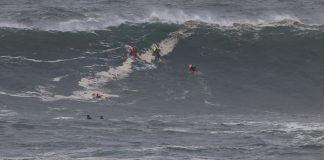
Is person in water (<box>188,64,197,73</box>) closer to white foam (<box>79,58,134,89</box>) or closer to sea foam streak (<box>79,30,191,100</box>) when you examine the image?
sea foam streak (<box>79,30,191,100</box>)

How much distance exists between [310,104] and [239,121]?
23.6ft

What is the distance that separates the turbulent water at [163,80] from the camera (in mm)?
25859

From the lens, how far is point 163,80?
39.7m

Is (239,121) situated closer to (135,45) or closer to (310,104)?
(310,104)

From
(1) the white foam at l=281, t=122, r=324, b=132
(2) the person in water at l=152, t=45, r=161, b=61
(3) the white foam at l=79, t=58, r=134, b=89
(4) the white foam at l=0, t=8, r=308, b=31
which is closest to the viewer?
(1) the white foam at l=281, t=122, r=324, b=132

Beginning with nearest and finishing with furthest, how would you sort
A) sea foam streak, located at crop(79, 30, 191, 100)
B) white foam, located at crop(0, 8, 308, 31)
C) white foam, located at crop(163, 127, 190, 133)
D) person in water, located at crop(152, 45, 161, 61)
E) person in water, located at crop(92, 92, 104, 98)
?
white foam, located at crop(163, 127, 190, 133)
person in water, located at crop(92, 92, 104, 98)
sea foam streak, located at crop(79, 30, 191, 100)
person in water, located at crop(152, 45, 161, 61)
white foam, located at crop(0, 8, 308, 31)

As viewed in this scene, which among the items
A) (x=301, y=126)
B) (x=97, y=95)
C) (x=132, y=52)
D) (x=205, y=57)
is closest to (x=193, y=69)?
(x=205, y=57)

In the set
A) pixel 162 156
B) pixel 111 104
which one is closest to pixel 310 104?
pixel 111 104

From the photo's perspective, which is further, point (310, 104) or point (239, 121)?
point (310, 104)

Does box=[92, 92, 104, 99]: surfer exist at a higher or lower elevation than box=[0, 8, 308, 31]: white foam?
lower

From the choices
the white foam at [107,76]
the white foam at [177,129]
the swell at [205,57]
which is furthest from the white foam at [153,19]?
the white foam at [177,129]

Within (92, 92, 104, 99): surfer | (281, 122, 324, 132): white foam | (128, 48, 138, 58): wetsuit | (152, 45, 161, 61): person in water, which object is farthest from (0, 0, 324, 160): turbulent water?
(152, 45, 161, 61): person in water

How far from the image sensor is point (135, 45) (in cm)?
4456

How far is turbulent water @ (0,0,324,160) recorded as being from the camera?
84.8 feet
